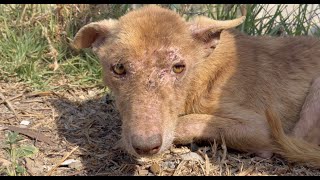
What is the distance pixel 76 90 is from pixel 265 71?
192 cm

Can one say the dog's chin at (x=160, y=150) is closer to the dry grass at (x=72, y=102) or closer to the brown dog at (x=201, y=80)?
the brown dog at (x=201, y=80)

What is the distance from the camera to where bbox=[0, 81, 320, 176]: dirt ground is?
153 inches

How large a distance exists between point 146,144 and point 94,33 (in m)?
1.36

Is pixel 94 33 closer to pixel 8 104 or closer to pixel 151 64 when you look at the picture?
pixel 151 64

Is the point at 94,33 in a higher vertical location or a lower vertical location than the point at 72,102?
higher

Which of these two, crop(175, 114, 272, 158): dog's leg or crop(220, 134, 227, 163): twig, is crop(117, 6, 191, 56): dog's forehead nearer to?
crop(175, 114, 272, 158): dog's leg

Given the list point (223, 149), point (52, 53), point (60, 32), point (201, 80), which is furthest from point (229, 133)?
point (60, 32)

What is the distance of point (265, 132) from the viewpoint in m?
4.16

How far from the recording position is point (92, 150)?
421 cm

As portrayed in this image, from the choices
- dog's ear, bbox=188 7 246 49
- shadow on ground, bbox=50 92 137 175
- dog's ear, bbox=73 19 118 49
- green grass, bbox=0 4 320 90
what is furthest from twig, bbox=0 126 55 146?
dog's ear, bbox=188 7 246 49

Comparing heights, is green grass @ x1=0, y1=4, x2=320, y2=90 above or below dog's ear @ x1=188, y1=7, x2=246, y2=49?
below

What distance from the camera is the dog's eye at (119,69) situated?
393 cm

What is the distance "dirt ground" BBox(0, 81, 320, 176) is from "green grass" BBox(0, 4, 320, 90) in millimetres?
404
